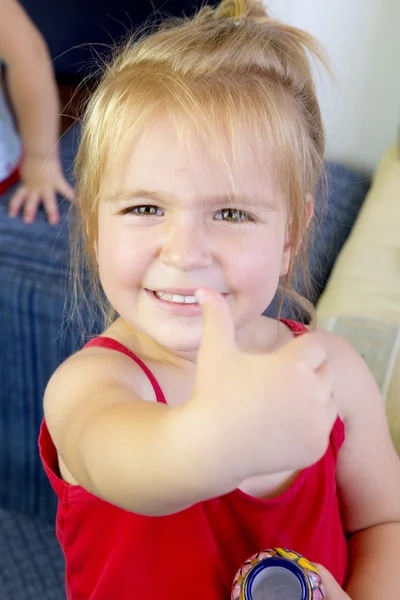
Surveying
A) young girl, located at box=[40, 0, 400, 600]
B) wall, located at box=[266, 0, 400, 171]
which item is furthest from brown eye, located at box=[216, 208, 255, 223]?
wall, located at box=[266, 0, 400, 171]

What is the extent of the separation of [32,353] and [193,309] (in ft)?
1.85

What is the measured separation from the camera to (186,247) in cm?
58

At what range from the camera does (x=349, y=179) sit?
146cm

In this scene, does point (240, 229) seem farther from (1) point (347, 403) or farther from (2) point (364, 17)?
(2) point (364, 17)

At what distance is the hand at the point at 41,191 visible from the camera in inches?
46.1

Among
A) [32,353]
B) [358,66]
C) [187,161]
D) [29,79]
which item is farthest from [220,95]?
[358,66]

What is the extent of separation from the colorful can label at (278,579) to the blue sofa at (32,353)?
19.6 inches

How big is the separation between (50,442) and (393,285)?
620 millimetres

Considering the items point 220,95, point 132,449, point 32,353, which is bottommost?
point 32,353

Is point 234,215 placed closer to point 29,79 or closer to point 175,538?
point 175,538

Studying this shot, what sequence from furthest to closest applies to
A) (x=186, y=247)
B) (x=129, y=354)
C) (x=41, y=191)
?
(x=41, y=191) < (x=129, y=354) < (x=186, y=247)

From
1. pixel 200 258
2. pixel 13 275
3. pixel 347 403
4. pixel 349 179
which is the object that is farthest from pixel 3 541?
pixel 349 179

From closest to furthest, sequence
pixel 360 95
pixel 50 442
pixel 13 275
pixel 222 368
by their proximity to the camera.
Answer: pixel 222 368 < pixel 50 442 < pixel 13 275 < pixel 360 95

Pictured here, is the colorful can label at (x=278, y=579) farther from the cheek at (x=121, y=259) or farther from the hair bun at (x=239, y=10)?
the hair bun at (x=239, y=10)
